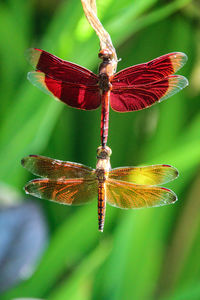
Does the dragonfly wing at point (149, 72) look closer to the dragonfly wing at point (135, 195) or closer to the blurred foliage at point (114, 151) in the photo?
the dragonfly wing at point (135, 195)

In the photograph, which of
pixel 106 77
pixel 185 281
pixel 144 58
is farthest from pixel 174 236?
pixel 106 77

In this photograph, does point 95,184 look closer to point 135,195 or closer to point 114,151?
point 135,195

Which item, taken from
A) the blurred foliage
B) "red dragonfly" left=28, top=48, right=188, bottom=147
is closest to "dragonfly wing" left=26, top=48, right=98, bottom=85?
"red dragonfly" left=28, top=48, right=188, bottom=147

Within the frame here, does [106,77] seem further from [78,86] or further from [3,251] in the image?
[3,251]

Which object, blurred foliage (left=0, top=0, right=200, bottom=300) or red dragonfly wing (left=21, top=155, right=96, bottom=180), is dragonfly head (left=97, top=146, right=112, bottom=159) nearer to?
red dragonfly wing (left=21, top=155, right=96, bottom=180)

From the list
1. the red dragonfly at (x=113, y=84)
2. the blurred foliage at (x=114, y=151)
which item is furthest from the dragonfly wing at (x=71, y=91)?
the blurred foliage at (x=114, y=151)
